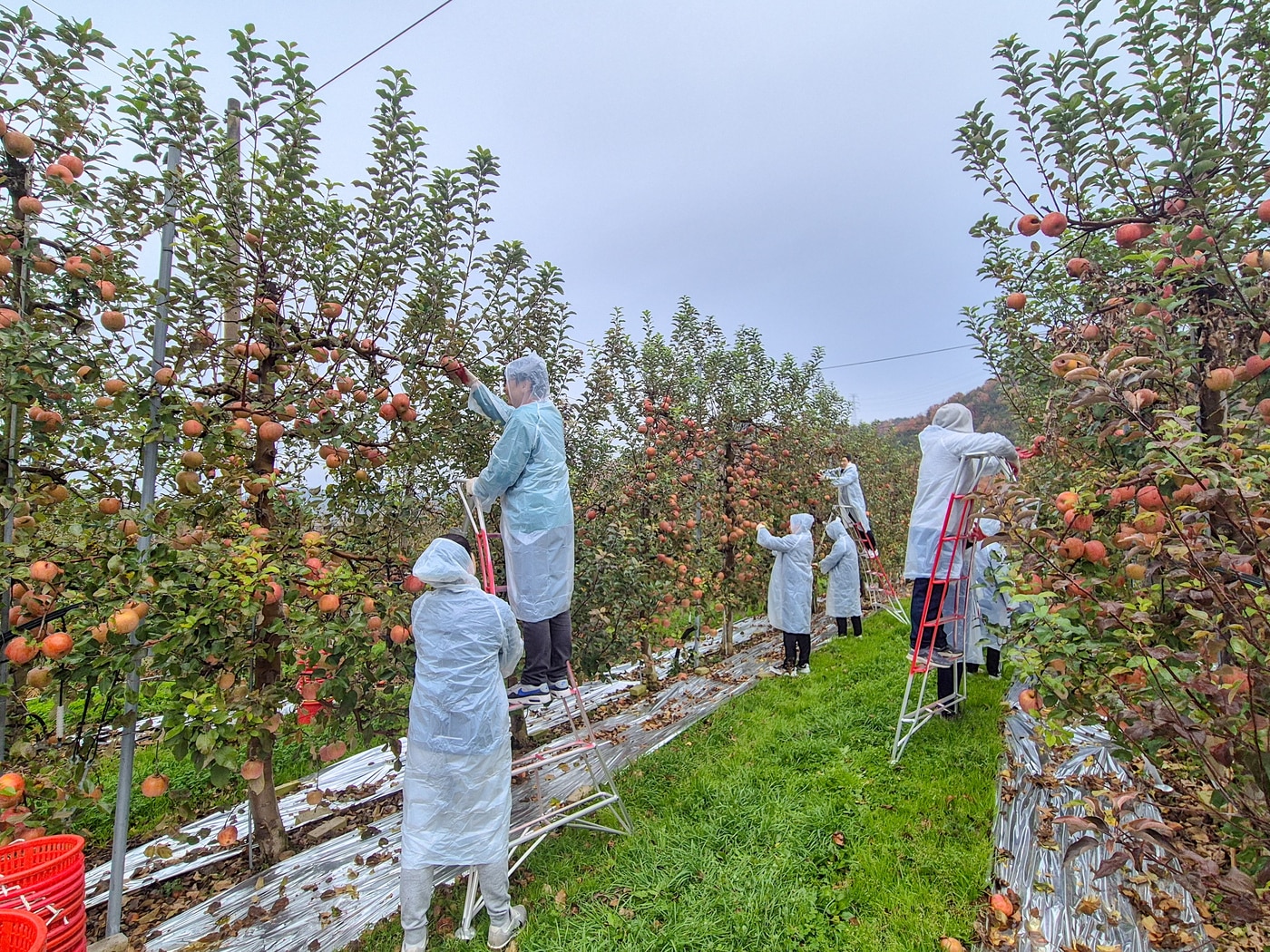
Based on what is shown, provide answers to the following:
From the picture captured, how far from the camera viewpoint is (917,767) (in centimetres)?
382

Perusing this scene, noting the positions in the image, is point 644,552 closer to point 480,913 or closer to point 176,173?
point 480,913

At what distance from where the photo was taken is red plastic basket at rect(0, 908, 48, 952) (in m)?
1.90

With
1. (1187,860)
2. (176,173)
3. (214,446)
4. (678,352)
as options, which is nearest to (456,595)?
(214,446)

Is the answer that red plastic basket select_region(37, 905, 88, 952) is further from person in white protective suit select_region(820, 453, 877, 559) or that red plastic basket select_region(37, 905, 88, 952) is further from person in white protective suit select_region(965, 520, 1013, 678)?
person in white protective suit select_region(820, 453, 877, 559)

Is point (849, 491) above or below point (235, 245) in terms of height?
below

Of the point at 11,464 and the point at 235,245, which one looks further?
Answer: the point at 235,245

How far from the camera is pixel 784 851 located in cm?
314

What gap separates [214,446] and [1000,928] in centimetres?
392

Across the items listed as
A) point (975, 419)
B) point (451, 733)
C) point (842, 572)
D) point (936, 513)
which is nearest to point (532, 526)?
point (451, 733)

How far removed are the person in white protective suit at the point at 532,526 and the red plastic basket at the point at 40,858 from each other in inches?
72.4

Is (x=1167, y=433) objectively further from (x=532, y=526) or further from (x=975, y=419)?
(x=975, y=419)

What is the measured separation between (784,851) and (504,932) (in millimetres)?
1453

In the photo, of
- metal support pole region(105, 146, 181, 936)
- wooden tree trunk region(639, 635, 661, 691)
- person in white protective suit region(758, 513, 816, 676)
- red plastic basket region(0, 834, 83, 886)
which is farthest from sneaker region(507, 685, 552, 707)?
person in white protective suit region(758, 513, 816, 676)

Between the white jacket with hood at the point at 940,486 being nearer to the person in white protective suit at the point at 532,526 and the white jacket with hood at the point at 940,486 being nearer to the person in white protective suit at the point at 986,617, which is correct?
the person in white protective suit at the point at 986,617
